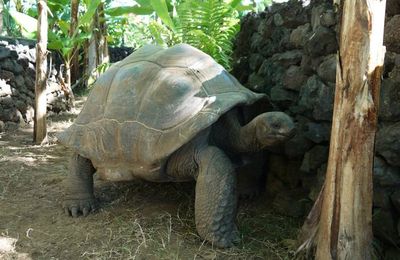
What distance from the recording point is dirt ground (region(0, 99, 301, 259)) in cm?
283

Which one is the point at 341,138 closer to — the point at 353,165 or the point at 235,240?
the point at 353,165

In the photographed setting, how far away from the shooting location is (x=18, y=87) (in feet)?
23.6

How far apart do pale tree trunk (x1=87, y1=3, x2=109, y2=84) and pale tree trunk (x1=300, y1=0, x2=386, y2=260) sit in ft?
21.1

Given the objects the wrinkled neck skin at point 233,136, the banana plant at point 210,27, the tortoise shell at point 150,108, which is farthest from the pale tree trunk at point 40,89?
the wrinkled neck skin at point 233,136

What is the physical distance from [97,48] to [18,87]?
6.27 ft

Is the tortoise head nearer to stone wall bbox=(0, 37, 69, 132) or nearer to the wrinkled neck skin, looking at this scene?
the wrinkled neck skin

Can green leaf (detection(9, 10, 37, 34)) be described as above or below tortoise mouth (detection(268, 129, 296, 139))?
above

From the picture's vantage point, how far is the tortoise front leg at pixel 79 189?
3.50m

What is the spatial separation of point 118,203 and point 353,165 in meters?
2.08

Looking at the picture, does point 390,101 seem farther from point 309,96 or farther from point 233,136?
point 233,136

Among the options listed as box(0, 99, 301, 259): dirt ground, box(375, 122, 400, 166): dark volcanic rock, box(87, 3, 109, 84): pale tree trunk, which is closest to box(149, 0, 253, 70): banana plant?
box(0, 99, 301, 259): dirt ground

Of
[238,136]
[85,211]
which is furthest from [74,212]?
[238,136]

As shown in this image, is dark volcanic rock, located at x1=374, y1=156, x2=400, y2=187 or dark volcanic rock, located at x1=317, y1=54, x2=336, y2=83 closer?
dark volcanic rock, located at x1=374, y1=156, x2=400, y2=187

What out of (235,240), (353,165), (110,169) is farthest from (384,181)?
(110,169)
